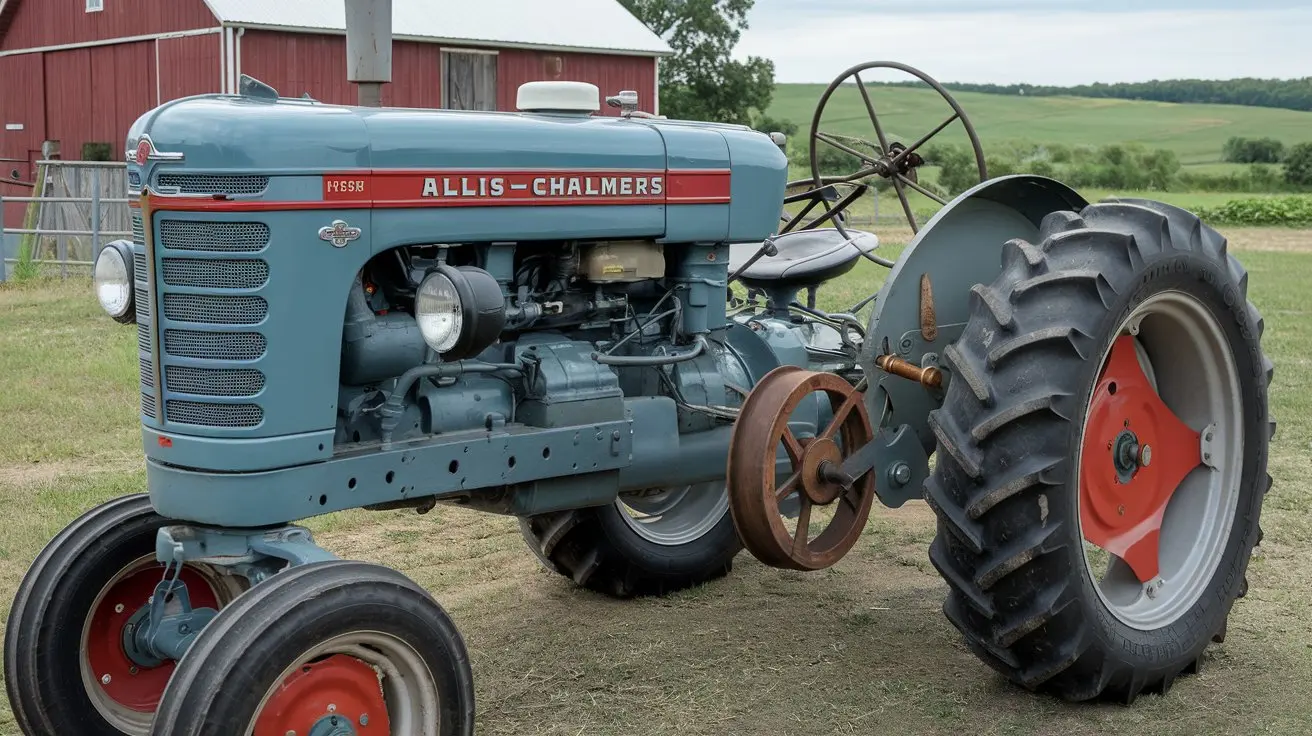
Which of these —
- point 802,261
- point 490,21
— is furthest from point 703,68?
point 802,261

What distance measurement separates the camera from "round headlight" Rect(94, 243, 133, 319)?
11.6 ft

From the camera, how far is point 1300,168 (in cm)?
3397

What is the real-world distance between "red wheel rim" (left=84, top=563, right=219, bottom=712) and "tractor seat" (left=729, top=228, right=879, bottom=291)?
219 cm

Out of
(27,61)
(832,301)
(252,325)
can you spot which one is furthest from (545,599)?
(27,61)

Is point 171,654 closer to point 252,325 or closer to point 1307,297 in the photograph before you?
point 252,325

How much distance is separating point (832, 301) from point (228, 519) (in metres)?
9.23

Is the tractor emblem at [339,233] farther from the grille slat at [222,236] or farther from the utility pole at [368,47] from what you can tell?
the utility pole at [368,47]

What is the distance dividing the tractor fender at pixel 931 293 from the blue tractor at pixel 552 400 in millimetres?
12

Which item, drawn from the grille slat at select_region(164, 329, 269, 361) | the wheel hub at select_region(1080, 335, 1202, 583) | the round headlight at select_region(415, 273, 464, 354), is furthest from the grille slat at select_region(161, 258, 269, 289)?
the wheel hub at select_region(1080, 335, 1202, 583)

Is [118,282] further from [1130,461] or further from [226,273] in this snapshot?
[1130,461]

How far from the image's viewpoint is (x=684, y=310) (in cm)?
429

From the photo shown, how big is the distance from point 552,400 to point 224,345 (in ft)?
3.08

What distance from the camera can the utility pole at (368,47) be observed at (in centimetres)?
389

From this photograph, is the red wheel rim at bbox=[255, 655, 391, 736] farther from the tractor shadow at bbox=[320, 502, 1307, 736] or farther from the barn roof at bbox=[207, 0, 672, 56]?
the barn roof at bbox=[207, 0, 672, 56]
